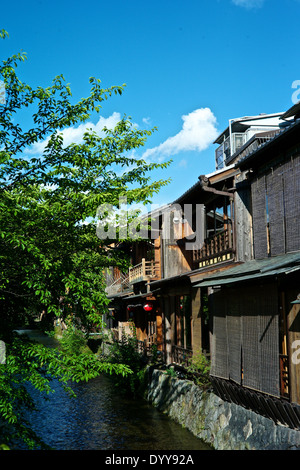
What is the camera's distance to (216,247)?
18750 millimetres

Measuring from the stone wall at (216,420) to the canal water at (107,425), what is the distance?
40cm

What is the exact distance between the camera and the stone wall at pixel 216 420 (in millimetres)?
10922

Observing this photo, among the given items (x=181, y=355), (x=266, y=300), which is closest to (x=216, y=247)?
(x=181, y=355)

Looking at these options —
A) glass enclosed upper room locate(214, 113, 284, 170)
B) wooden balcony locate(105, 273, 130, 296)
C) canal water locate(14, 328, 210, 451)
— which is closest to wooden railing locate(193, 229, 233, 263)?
canal water locate(14, 328, 210, 451)

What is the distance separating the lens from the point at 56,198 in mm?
10164

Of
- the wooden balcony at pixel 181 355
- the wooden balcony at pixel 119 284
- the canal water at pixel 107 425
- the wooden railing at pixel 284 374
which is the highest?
the wooden balcony at pixel 119 284

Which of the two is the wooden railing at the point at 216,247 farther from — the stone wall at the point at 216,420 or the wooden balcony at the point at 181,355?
the stone wall at the point at 216,420

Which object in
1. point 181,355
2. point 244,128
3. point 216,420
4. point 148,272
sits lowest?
point 216,420

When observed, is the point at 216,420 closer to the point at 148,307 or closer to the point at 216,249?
the point at 216,249

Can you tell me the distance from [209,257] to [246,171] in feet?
14.6

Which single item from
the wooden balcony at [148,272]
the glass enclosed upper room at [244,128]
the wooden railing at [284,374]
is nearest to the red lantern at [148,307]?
the wooden balcony at [148,272]

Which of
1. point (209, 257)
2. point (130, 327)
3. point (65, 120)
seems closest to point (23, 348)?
point (65, 120)

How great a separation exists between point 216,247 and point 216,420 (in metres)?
7.12
